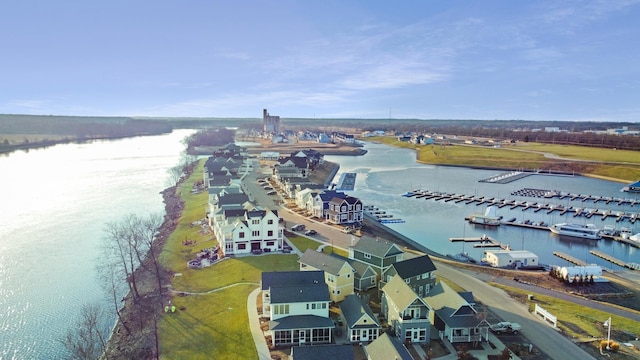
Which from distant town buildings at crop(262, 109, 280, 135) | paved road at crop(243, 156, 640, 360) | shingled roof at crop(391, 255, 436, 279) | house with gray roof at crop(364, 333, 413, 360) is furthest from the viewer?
distant town buildings at crop(262, 109, 280, 135)

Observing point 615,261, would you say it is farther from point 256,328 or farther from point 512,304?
point 256,328

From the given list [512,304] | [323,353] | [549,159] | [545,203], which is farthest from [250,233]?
[549,159]

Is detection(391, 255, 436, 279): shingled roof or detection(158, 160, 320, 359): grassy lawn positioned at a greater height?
detection(391, 255, 436, 279): shingled roof

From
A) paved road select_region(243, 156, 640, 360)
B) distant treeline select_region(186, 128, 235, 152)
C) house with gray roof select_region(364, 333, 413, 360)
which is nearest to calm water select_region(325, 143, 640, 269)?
paved road select_region(243, 156, 640, 360)

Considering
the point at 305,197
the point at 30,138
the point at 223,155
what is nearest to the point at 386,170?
the point at 223,155

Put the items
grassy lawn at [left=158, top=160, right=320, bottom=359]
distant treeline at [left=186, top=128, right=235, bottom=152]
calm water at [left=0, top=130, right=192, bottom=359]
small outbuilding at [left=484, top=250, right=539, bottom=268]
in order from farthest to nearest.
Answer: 1. distant treeline at [left=186, top=128, right=235, bottom=152]
2. small outbuilding at [left=484, top=250, right=539, bottom=268]
3. calm water at [left=0, top=130, right=192, bottom=359]
4. grassy lawn at [left=158, top=160, right=320, bottom=359]

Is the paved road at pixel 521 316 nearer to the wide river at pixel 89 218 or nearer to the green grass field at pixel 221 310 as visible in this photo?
the green grass field at pixel 221 310

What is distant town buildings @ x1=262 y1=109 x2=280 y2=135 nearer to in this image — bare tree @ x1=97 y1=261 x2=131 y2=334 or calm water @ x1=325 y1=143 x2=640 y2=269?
calm water @ x1=325 y1=143 x2=640 y2=269
